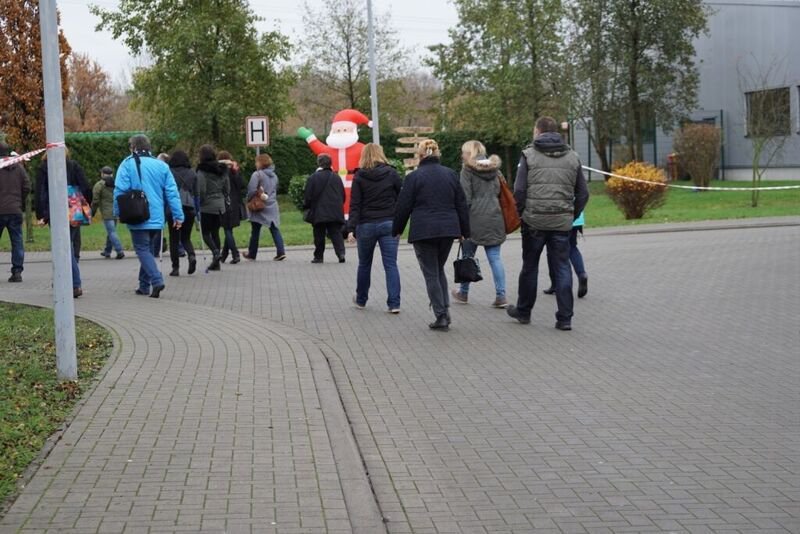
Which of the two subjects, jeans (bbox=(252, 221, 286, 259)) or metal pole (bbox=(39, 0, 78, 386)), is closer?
metal pole (bbox=(39, 0, 78, 386))

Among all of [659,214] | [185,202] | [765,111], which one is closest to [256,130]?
[185,202]

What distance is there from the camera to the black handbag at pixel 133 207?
44.5 ft

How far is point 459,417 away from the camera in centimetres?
745

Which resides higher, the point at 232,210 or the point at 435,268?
the point at 232,210

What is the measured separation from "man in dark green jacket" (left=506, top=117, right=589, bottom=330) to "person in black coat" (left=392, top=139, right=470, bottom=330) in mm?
606

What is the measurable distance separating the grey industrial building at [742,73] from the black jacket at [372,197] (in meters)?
30.5

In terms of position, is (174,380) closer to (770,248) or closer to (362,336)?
(362,336)

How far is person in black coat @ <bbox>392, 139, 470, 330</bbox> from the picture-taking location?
11156 mm

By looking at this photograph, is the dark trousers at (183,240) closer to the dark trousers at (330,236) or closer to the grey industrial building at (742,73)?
the dark trousers at (330,236)

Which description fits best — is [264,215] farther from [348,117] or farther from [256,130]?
[348,117]

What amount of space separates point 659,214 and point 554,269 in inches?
733

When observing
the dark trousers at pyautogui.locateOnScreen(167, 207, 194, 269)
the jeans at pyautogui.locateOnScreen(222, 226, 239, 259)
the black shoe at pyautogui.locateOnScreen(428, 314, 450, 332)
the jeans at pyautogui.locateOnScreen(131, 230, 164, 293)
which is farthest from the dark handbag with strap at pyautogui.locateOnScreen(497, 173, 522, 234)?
the jeans at pyautogui.locateOnScreen(222, 226, 239, 259)

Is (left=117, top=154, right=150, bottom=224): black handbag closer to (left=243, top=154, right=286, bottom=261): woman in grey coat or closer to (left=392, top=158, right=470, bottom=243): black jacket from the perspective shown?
(left=392, top=158, right=470, bottom=243): black jacket

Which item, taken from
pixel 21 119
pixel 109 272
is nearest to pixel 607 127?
pixel 21 119
